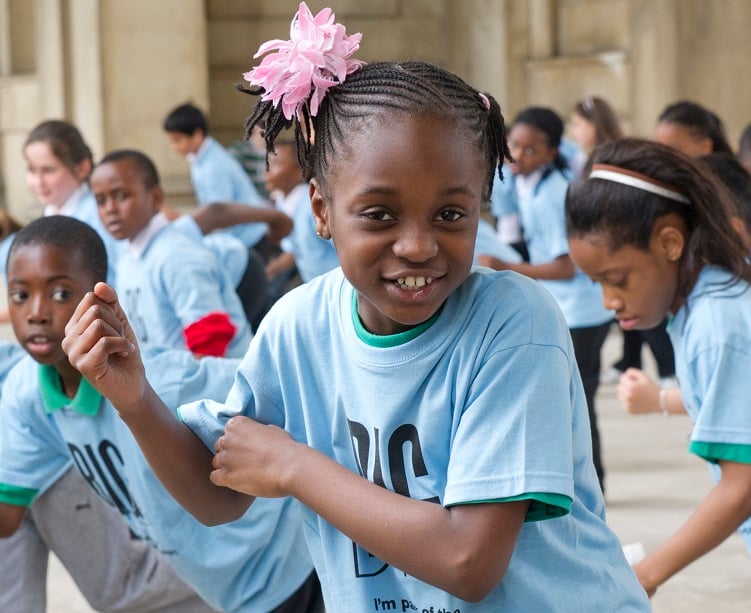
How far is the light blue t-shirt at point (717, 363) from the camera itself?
8.16 ft

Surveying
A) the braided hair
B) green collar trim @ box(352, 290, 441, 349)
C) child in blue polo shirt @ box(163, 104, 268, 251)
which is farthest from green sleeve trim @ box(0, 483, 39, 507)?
child in blue polo shirt @ box(163, 104, 268, 251)

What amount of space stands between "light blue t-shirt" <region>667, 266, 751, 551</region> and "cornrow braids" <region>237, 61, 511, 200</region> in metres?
0.88

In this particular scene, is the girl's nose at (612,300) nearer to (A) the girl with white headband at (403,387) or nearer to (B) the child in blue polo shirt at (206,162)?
(A) the girl with white headband at (403,387)

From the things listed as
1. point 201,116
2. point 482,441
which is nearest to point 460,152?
point 482,441

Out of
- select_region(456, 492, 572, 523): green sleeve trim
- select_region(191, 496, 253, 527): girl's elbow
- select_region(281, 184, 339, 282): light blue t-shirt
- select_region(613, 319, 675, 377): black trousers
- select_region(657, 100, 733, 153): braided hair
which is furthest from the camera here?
select_region(281, 184, 339, 282): light blue t-shirt

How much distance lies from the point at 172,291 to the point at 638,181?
1.94 meters

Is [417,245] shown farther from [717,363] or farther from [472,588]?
[717,363]

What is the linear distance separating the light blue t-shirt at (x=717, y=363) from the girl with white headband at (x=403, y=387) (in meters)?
→ 0.75

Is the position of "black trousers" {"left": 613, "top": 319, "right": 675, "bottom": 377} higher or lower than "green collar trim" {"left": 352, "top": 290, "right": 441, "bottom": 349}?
lower

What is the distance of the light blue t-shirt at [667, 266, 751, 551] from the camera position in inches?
97.9

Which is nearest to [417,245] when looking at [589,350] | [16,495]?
[16,495]

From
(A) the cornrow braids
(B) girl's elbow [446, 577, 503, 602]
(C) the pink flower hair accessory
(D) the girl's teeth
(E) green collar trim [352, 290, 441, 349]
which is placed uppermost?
(C) the pink flower hair accessory

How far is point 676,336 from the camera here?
2.65 metres

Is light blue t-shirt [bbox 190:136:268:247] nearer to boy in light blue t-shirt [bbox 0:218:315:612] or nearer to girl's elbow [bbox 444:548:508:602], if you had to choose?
boy in light blue t-shirt [bbox 0:218:315:612]
